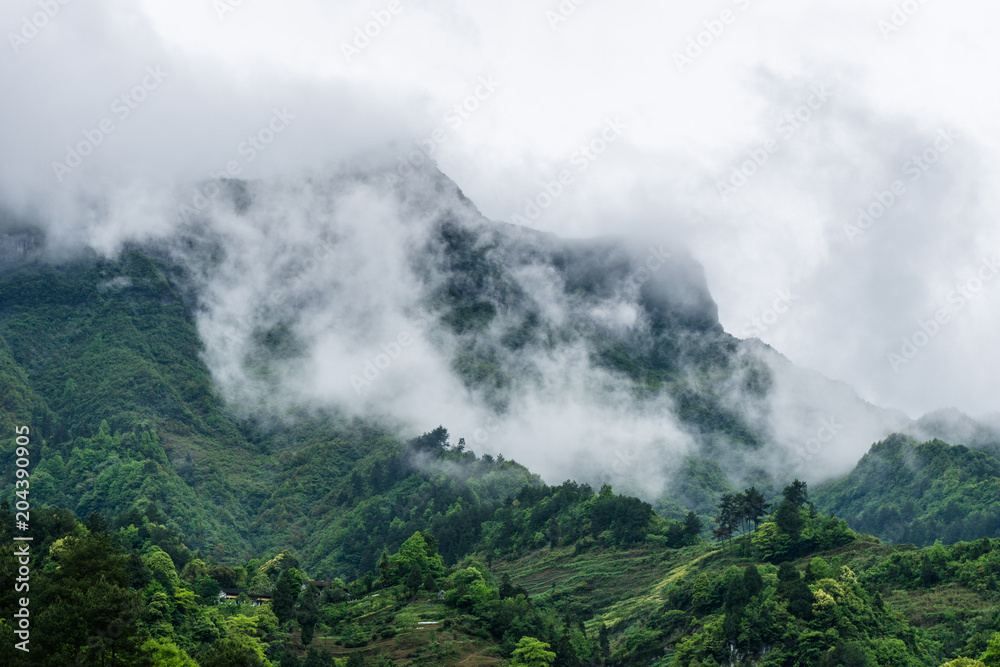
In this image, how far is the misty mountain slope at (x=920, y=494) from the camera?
153 metres

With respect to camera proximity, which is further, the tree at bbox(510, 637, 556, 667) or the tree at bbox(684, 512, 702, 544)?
the tree at bbox(684, 512, 702, 544)

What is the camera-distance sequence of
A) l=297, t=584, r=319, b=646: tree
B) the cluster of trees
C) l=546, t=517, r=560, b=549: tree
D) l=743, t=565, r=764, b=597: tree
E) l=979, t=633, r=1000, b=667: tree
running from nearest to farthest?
l=979, t=633, r=1000, b=667: tree, l=743, t=565, r=764, b=597: tree, l=297, t=584, r=319, b=646: tree, the cluster of trees, l=546, t=517, r=560, b=549: tree

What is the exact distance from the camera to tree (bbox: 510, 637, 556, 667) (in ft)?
257

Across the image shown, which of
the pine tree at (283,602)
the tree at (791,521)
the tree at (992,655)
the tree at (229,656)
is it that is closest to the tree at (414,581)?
the pine tree at (283,602)

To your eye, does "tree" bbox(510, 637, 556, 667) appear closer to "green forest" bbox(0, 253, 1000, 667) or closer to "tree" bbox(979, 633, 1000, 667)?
"green forest" bbox(0, 253, 1000, 667)

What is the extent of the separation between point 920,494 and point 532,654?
11573 centimetres

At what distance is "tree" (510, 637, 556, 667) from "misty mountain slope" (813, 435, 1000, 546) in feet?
319

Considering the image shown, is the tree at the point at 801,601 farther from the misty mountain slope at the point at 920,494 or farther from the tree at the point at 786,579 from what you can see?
the misty mountain slope at the point at 920,494

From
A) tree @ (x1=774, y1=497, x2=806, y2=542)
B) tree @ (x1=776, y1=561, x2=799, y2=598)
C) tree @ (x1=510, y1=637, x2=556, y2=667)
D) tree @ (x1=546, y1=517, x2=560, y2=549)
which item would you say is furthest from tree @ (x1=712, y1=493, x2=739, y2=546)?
tree @ (x1=510, y1=637, x2=556, y2=667)

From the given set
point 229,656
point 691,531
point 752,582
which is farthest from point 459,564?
point 229,656

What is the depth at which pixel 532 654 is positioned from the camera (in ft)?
258

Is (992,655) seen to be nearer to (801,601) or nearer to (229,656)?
(801,601)

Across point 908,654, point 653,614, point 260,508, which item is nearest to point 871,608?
point 908,654

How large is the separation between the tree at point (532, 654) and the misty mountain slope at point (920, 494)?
319 ft
